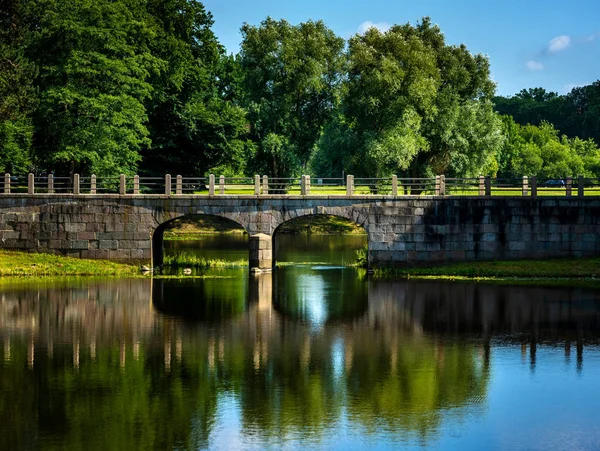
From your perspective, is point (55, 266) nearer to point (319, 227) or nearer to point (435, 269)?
point (435, 269)

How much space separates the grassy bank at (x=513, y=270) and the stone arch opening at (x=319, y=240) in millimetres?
5375

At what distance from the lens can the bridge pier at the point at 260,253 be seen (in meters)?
52.9

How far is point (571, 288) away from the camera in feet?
150

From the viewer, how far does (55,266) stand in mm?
52219

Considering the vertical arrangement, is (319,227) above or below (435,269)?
above

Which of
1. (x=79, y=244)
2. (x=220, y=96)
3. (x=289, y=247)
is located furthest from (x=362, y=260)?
(x=220, y=96)

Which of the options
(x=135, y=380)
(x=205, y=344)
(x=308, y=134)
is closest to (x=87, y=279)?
(x=205, y=344)

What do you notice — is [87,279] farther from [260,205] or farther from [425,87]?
[425,87]

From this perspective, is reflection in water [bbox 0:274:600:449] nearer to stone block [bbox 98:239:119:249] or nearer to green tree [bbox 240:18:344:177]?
stone block [bbox 98:239:119:249]

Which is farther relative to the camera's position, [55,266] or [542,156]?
[542,156]

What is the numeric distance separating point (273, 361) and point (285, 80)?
177 feet

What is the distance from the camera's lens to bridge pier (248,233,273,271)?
5294 cm

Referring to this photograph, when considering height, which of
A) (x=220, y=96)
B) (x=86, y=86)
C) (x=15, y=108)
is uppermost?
(x=220, y=96)

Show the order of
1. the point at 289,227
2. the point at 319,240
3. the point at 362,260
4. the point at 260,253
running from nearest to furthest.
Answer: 1. the point at 260,253
2. the point at 362,260
3. the point at 319,240
4. the point at 289,227
